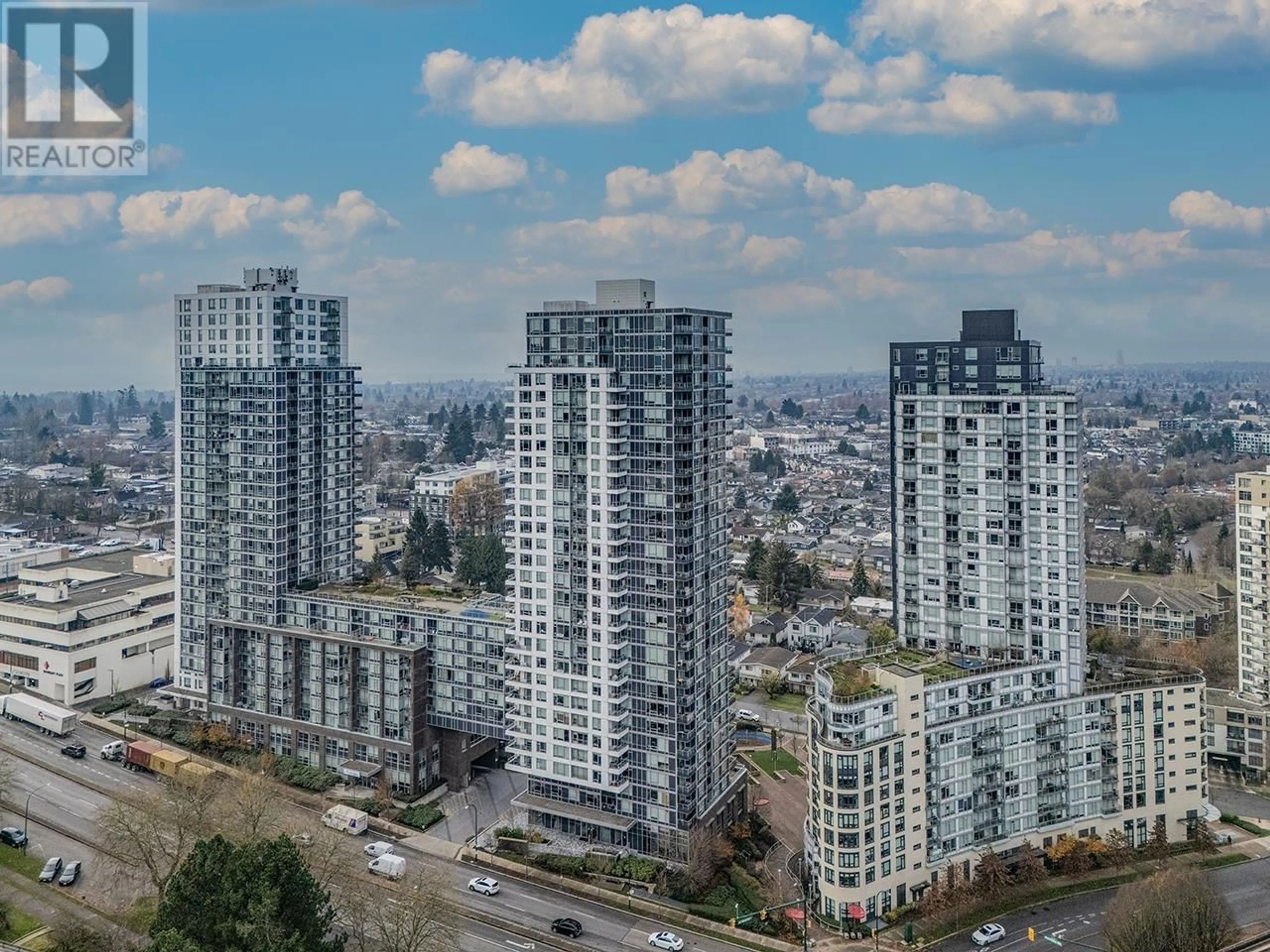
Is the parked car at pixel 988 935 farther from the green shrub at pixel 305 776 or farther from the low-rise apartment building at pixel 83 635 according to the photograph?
the low-rise apartment building at pixel 83 635

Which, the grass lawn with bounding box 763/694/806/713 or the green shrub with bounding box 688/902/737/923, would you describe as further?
the grass lawn with bounding box 763/694/806/713

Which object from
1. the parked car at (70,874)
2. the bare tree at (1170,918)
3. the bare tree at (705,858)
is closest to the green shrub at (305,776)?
the parked car at (70,874)

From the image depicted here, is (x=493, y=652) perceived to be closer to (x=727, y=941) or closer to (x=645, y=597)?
(x=645, y=597)

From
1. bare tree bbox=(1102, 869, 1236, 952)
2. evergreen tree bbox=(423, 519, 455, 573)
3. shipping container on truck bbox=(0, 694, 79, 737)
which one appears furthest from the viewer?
evergreen tree bbox=(423, 519, 455, 573)

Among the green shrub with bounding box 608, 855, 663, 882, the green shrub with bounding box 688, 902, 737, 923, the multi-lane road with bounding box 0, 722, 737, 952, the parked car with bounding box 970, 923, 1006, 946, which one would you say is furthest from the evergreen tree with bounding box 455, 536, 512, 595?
the parked car with bounding box 970, 923, 1006, 946

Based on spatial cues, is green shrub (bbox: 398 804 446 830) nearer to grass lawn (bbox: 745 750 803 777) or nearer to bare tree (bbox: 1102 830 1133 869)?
grass lawn (bbox: 745 750 803 777)

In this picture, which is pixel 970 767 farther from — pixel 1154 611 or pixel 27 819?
pixel 27 819
